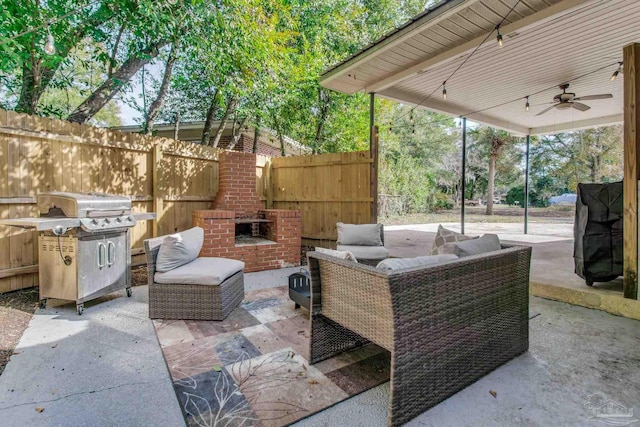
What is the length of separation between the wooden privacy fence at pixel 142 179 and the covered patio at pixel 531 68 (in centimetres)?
119

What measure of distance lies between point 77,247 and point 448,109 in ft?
21.2

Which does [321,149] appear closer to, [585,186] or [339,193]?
[339,193]

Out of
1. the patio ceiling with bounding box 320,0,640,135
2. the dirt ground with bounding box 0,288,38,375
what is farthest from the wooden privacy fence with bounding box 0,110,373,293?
the patio ceiling with bounding box 320,0,640,135

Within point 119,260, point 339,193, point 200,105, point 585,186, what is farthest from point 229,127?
point 585,186

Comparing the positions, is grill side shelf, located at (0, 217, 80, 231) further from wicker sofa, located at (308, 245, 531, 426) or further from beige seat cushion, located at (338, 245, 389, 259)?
beige seat cushion, located at (338, 245, 389, 259)

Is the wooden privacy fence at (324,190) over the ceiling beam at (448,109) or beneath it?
beneath

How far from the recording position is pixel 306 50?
7.46 meters

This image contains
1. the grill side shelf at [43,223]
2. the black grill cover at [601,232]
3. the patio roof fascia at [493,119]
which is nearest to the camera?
the grill side shelf at [43,223]

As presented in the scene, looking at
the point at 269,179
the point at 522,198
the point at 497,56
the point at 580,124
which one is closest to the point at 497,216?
the point at 522,198

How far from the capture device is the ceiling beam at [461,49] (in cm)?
301

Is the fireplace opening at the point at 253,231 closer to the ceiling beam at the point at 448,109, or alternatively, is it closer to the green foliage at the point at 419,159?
the ceiling beam at the point at 448,109

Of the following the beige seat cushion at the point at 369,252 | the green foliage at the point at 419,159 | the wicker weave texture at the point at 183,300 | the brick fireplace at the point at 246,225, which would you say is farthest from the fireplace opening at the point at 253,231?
the green foliage at the point at 419,159

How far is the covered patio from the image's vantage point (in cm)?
298

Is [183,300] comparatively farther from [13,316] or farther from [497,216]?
[497,216]
